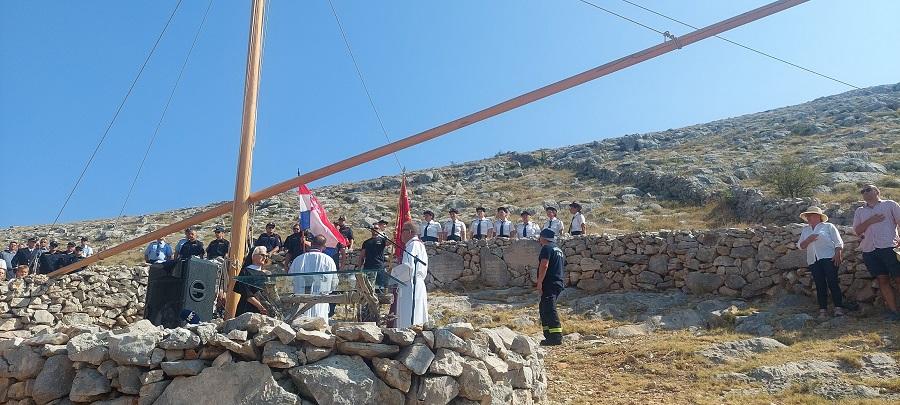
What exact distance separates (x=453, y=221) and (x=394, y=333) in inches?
433

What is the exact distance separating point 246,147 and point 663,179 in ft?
80.7

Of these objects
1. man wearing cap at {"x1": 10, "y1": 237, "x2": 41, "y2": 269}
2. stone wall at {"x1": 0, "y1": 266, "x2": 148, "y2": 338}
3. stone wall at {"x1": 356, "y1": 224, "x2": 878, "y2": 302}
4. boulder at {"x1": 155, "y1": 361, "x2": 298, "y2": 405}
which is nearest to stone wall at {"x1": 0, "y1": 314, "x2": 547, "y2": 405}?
boulder at {"x1": 155, "y1": 361, "x2": 298, "y2": 405}

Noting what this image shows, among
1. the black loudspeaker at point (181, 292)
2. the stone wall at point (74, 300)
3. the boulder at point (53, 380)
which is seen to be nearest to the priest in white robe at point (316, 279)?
the black loudspeaker at point (181, 292)

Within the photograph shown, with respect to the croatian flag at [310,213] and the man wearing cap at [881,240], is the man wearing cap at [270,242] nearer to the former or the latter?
the croatian flag at [310,213]

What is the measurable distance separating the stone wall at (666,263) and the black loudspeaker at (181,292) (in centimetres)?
783

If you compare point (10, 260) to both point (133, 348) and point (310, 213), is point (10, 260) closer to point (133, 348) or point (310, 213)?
point (310, 213)

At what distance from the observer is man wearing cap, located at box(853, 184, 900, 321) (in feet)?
31.7

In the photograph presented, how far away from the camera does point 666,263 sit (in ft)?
44.5

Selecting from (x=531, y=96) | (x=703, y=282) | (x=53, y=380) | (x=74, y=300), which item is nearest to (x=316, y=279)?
(x=53, y=380)

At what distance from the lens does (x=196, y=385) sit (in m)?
5.29

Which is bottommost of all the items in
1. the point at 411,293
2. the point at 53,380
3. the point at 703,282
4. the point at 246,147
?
the point at 703,282

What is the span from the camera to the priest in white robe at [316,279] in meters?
6.18

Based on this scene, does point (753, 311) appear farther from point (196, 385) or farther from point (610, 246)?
point (196, 385)

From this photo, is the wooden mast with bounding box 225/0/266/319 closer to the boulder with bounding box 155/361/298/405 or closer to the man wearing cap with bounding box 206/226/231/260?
the boulder with bounding box 155/361/298/405
